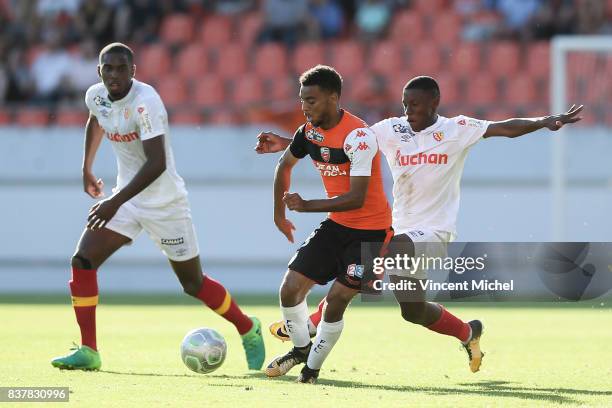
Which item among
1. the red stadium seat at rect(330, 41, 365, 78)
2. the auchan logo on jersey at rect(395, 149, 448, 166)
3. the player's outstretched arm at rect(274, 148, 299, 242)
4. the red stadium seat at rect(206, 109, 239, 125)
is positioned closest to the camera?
the auchan logo on jersey at rect(395, 149, 448, 166)

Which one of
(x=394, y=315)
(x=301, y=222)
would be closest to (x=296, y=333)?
(x=394, y=315)

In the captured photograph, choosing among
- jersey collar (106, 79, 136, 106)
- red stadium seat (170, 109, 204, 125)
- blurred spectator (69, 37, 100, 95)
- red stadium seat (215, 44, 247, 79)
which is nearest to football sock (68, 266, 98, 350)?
jersey collar (106, 79, 136, 106)

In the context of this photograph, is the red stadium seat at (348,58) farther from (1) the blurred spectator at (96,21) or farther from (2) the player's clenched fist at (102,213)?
(2) the player's clenched fist at (102,213)

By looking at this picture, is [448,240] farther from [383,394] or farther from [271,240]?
[271,240]

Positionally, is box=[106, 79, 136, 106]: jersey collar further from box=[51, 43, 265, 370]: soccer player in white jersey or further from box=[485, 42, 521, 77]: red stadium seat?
box=[485, 42, 521, 77]: red stadium seat

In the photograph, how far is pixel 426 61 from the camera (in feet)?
60.7

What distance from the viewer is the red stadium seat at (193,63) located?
1961 cm

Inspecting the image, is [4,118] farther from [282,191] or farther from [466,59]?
[282,191]

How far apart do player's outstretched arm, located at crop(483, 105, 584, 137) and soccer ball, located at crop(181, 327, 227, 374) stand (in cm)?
229

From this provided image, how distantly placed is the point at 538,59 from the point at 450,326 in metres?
11.1

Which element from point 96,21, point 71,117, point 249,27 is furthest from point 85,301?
point 249,27

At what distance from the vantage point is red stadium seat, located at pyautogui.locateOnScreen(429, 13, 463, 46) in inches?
756

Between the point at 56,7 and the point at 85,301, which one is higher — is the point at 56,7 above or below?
above

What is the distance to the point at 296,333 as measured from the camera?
312 inches
